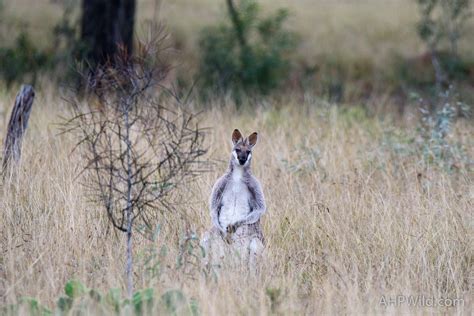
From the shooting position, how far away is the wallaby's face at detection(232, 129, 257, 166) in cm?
691

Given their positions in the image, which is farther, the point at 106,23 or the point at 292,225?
the point at 106,23

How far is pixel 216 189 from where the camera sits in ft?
23.1

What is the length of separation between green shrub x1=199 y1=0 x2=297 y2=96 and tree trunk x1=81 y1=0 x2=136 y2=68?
1.53 m

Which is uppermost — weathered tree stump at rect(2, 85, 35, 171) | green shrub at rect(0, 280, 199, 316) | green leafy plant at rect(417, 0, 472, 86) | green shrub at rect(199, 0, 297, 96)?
green leafy plant at rect(417, 0, 472, 86)

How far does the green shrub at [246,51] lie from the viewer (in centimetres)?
1568

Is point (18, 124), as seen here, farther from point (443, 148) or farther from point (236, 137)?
point (443, 148)

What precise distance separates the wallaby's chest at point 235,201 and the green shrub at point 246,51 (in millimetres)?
8302

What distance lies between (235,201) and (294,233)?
0.88m

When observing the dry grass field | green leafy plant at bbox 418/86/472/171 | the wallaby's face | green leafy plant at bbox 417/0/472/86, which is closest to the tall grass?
the dry grass field

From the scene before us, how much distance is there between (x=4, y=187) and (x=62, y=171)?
0.62 metres

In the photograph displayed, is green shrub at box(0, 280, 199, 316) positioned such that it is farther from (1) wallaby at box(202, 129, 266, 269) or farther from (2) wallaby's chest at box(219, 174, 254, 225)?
(2) wallaby's chest at box(219, 174, 254, 225)

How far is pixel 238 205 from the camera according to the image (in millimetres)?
6992

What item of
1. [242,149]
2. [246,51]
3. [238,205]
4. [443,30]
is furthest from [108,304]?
[443,30]

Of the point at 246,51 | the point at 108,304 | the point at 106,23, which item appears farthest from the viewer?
the point at 246,51
